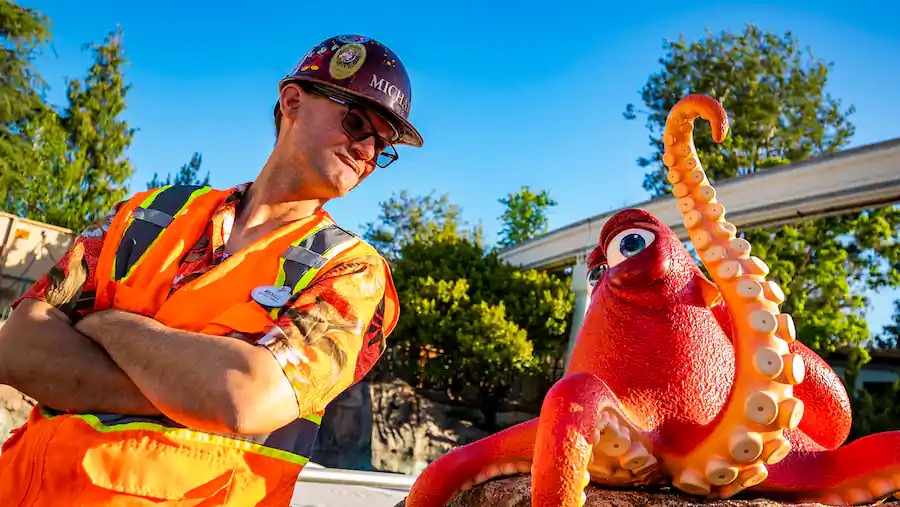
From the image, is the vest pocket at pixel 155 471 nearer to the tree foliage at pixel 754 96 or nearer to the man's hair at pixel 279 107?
the man's hair at pixel 279 107

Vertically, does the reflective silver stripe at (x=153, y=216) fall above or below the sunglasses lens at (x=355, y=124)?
below

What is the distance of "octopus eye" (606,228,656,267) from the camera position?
1.24 m

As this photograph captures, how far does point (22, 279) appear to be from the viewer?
34.0 ft

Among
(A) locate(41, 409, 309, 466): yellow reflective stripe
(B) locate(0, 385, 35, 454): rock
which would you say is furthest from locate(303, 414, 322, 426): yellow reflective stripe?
(B) locate(0, 385, 35, 454): rock

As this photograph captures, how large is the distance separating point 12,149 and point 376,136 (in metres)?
15.8

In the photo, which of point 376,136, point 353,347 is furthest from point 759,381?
point 376,136

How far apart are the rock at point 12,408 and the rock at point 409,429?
783cm

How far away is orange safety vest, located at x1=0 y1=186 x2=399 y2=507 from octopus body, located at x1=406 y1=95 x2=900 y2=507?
35cm

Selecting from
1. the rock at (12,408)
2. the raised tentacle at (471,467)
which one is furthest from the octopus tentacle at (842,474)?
the rock at (12,408)

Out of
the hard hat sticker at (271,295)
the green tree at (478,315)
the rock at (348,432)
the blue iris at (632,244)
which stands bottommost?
the rock at (348,432)

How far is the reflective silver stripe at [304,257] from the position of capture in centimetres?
109

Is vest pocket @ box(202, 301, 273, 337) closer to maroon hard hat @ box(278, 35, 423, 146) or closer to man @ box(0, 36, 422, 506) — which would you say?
man @ box(0, 36, 422, 506)

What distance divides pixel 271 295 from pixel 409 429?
11989 millimetres

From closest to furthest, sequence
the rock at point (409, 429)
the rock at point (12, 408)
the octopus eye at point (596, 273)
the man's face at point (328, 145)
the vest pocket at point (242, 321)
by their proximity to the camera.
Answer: the vest pocket at point (242, 321) → the man's face at point (328, 145) → the octopus eye at point (596, 273) → the rock at point (12, 408) → the rock at point (409, 429)
